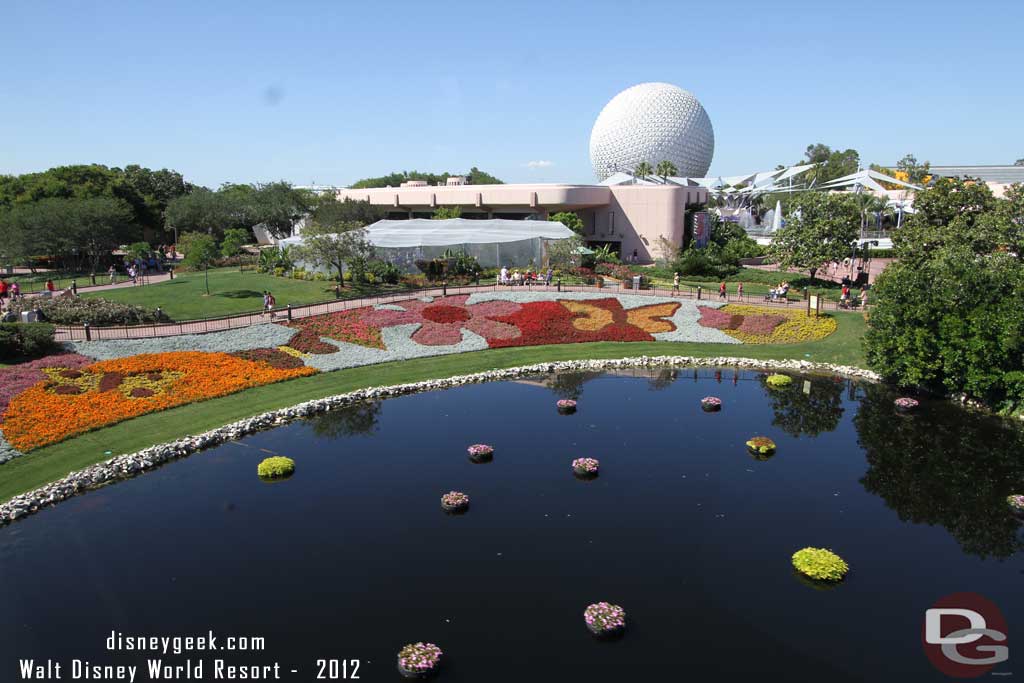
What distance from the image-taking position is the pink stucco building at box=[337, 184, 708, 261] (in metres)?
58.5

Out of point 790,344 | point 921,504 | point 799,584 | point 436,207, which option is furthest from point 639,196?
point 799,584

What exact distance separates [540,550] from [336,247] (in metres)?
30.6

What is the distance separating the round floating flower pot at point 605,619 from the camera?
10688 mm

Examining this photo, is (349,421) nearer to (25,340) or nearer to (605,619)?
(605,619)

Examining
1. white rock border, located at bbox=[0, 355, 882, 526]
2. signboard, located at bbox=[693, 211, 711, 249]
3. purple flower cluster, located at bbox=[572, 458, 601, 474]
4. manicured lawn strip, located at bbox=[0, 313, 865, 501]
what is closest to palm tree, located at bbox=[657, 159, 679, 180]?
signboard, located at bbox=[693, 211, 711, 249]

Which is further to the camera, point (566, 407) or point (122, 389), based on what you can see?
point (122, 389)

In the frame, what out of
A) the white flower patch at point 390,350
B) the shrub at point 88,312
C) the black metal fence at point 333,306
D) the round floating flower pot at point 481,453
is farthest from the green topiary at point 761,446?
the shrub at point 88,312

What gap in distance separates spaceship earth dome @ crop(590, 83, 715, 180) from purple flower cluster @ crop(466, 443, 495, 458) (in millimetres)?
66529

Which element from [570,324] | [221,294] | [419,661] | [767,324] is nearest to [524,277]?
[570,324]

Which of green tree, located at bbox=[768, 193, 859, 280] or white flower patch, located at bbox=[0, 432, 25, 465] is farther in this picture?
green tree, located at bbox=[768, 193, 859, 280]

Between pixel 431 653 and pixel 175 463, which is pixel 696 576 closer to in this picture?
pixel 431 653

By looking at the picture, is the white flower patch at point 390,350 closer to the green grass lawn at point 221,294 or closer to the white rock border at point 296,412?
the white rock border at point 296,412

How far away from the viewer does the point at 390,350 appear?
2897 centimetres

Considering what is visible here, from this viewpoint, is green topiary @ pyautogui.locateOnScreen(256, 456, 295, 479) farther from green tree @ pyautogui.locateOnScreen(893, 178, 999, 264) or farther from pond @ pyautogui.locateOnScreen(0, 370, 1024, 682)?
green tree @ pyautogui.locateOnScreen(893, 178, 999, 264)
